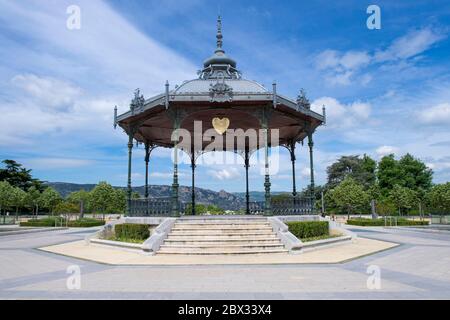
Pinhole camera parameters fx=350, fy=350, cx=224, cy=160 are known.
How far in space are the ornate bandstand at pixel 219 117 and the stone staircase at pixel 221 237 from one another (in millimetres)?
A: 1342

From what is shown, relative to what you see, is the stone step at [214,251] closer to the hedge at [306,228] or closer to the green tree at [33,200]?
the hedge at [306,228]

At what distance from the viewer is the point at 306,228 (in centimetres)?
1469

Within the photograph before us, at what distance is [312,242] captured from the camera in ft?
44.1

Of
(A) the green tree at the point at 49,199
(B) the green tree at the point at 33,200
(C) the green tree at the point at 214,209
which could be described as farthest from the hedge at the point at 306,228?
(A) the green tree at the point at 49,199

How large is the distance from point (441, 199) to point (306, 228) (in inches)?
1313

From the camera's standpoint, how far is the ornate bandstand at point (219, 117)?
1505cm

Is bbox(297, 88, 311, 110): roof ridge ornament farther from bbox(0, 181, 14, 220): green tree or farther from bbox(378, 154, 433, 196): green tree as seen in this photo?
bbox(378, 154, 433, 196): green tree

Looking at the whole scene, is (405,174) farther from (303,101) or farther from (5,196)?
(5,196)

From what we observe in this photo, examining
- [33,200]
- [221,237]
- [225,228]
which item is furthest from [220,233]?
[33,200]

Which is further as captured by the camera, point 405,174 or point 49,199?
point 405,174

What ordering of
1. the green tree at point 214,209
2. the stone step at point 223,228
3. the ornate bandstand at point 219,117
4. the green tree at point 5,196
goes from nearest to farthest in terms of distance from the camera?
the stone step at point 223,228
the ornate bandstand at point 219,117
the green tree at point 214,209
the green tree at point 5,196
